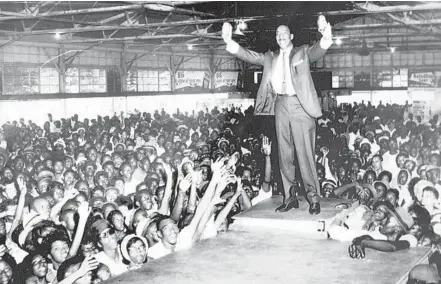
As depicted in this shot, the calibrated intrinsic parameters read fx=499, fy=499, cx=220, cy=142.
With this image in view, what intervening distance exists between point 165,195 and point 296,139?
2.70 meters

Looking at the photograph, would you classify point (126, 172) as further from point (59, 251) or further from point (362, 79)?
point (362, 79)

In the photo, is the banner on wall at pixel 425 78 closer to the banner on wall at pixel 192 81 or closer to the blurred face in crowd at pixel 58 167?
the banner on wall at pixel 192 81

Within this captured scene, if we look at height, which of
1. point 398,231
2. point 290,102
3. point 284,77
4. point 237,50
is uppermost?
point 237,50

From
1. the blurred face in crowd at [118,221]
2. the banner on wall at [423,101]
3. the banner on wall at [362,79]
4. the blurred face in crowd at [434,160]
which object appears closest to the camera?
the blurred face in crowd at [118,221]

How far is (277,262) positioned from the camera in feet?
13.4

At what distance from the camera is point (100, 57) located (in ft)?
78.2

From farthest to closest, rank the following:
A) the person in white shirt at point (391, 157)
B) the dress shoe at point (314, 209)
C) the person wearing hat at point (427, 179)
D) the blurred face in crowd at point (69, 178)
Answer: the person in white shirt at point (391, 157) < the blurred face in crowd at point (69, 178) < the person wearing hat at point (427, 179) < the dress shoe at point (314, 209)

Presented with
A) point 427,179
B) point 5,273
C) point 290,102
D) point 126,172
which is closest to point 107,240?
point 5,273

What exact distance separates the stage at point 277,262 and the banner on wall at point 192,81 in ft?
80.4

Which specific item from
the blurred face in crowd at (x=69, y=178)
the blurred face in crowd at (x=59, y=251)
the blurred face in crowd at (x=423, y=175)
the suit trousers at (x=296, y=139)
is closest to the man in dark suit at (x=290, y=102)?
the suit trousers at (x=296, y=139)

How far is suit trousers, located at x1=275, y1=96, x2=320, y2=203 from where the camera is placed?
5.20 meters

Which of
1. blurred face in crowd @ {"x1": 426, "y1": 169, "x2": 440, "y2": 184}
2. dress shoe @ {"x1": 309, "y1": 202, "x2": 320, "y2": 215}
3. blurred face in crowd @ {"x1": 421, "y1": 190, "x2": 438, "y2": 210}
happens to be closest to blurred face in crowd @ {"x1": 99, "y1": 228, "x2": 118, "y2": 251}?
dress shoe @ {"x1": 309, "y1": 202, "x2": 320, "y2": 215}

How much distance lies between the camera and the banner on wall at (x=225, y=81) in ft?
107

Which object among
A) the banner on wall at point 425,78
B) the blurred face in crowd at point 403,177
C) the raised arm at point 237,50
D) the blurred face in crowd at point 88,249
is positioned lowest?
the blurred face in crowd at point 88,249
